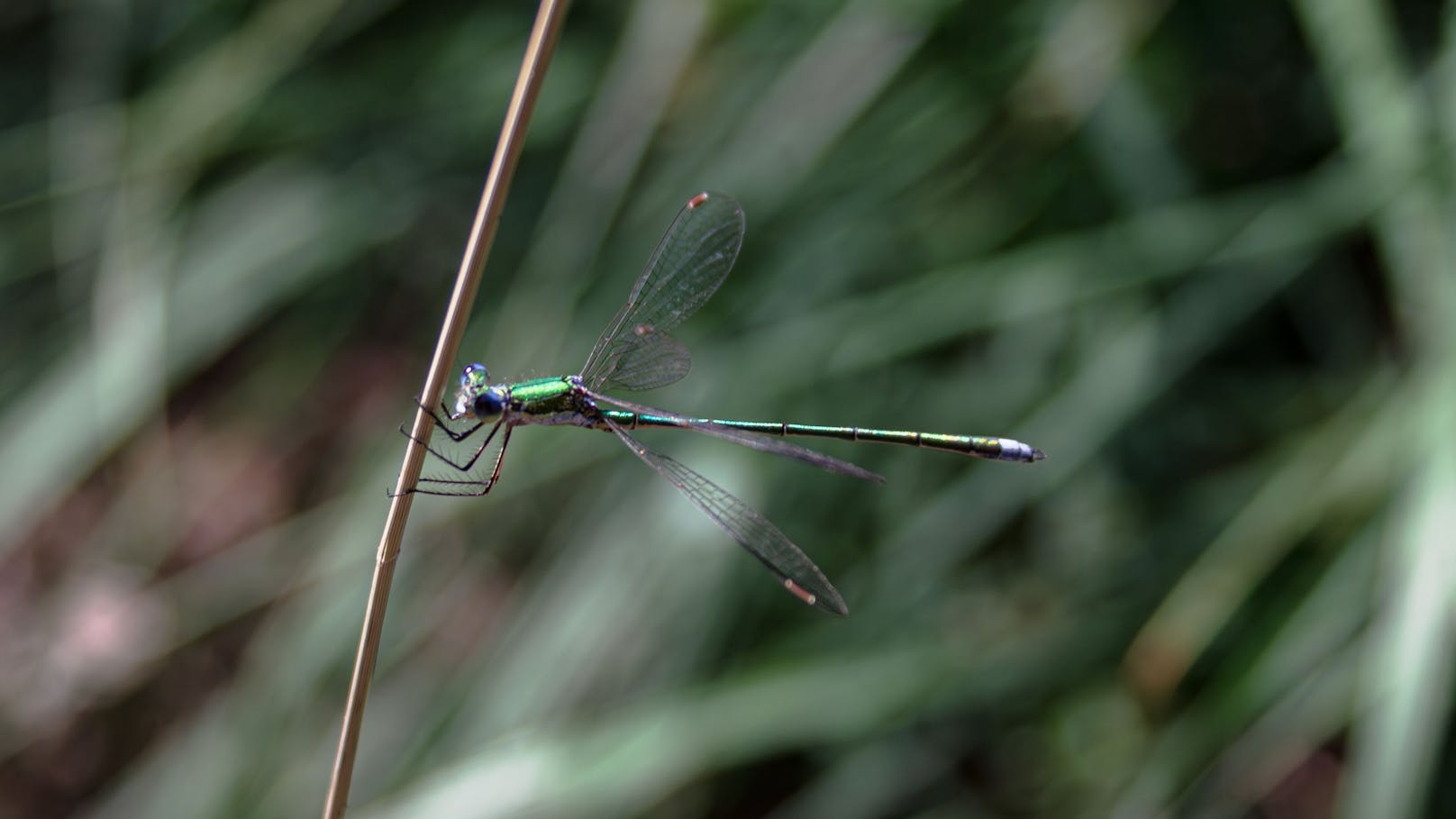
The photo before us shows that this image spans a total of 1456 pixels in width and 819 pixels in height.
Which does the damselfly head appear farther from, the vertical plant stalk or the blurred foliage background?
the blurred foliage background

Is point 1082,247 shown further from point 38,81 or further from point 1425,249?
point 38,81

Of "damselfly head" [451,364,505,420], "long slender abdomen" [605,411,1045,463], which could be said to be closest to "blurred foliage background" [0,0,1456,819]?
"long slender abdomen" [605,411,1045,463]

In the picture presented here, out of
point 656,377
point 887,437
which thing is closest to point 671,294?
point 656,377

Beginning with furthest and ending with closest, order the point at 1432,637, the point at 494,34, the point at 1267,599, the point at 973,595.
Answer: the point at 494,34, the point at 973,595, the point at 1267,599, the point at 1432,637

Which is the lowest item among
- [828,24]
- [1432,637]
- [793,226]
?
[1432,637]

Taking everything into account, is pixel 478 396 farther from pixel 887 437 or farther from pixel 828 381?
pixel 828 381

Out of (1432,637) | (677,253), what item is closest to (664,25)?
(677,253)

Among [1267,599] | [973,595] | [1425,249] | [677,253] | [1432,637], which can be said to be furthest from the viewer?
[973,595]

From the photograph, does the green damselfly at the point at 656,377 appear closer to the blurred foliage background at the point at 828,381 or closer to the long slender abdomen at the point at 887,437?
the long slender abdomen at the point at 887,437
